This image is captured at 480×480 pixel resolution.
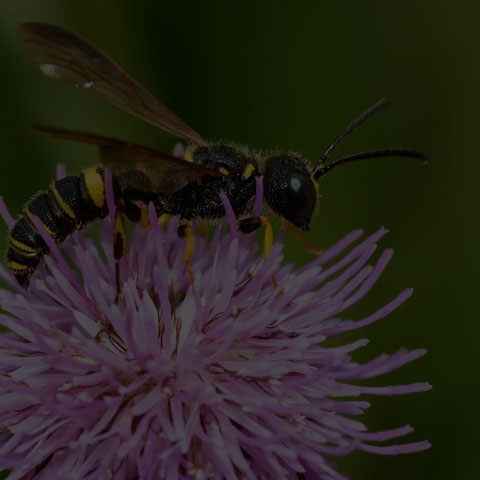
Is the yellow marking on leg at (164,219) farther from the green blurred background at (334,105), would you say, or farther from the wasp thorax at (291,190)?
the green blurred background at (334,105)

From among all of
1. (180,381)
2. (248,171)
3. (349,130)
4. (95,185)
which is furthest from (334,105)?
(180,381)

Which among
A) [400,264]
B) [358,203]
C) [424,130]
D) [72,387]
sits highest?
[424,130]

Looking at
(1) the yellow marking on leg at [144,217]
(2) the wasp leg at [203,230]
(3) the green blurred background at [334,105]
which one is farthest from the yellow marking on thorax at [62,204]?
(3) the green blurred background at [334,105]

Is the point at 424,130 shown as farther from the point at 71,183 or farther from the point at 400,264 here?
the point at 71,183

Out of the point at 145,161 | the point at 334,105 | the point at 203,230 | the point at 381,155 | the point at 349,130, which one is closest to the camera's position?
the point at 145,161

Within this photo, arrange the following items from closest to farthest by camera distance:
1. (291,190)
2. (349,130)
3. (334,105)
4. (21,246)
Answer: (21,246) < (291,190) < (349,130) < (334,105)

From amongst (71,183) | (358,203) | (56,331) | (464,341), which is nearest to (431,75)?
(358,203)

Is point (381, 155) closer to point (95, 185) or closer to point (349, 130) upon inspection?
point (349, 130)
